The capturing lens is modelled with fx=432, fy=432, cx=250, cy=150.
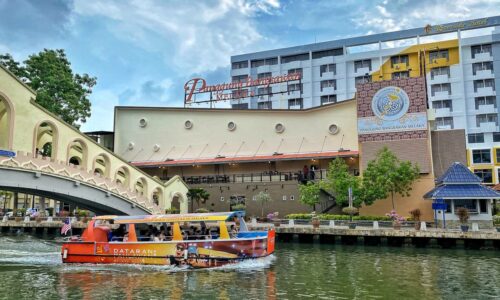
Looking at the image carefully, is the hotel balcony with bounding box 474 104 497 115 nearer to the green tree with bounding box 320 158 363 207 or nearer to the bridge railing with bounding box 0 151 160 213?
the green tree with bounding box 320 158 363 207

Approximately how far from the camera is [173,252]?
2286cm

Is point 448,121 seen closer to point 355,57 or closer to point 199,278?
point 355,57

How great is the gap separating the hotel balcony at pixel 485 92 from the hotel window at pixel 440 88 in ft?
13.3

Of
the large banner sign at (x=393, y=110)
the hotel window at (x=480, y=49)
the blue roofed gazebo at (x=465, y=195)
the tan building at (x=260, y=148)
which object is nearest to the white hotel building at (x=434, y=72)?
the hotel window at (x=480, y=49)

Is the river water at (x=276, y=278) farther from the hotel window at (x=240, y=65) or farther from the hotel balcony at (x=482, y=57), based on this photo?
the hotel window at (x=240, y=65)

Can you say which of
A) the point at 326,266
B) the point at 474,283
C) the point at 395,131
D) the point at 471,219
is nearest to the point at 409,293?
the point at 474,283

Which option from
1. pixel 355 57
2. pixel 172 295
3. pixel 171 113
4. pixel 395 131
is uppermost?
pixel 355 57

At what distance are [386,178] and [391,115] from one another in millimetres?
8502

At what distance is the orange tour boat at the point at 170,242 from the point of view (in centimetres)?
2253

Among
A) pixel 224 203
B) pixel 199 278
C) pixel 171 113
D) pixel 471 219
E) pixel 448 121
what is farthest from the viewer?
pixel 448 121

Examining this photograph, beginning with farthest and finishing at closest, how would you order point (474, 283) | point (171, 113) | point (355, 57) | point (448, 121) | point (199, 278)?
point (355, 57) < point (448, 121) < point (171, 113) < point (199, 278) < point (474, 283)

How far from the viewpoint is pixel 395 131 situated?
1762 inches

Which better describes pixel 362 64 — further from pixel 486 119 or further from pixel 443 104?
pixel 486 119

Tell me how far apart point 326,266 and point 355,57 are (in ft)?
195
